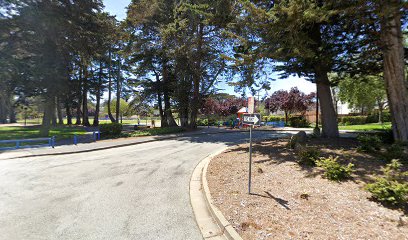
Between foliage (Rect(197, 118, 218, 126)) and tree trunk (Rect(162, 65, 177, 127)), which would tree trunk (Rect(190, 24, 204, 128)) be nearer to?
tree trunk (Rect(162, 65, 177, 127))

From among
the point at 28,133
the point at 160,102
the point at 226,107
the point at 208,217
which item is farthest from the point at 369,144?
the point at 226,107

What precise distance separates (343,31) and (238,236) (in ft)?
33.1

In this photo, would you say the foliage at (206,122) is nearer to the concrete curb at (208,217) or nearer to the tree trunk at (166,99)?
the tree trunk at (166,99)

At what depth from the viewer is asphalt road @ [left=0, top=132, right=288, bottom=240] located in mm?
3604

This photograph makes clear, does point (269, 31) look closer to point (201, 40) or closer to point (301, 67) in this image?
point (301, 67)

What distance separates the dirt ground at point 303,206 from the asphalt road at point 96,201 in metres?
0.93

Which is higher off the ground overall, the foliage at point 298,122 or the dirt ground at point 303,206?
the foliage at point 298,122

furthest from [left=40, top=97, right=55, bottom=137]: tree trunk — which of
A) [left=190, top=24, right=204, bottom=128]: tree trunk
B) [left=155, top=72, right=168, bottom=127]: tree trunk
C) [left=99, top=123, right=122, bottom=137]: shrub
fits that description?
[left=190, top=24, right=204, bottom=128]: tree trunk

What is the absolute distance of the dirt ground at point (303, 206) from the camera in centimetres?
320

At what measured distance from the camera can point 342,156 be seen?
6.90 meters

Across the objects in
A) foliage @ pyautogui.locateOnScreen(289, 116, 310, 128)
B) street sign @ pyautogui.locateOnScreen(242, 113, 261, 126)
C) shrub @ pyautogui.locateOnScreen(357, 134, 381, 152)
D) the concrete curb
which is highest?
street sign @ pyautogui.locateOnScreen(242, 113, 261, 126)

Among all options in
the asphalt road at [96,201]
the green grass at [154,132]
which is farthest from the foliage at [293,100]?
the asphalt road at [96,201]

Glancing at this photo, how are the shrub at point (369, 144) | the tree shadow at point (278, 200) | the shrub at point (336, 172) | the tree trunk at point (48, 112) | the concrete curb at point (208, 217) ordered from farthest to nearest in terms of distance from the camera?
the tree trunk at point (48, 112) → the shrub at point (369, 144) → the shrub at point (336, 172) → the tree shadow at point (278, 200) → the concrete curb at point (208, 217)

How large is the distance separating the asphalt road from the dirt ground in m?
0.93
